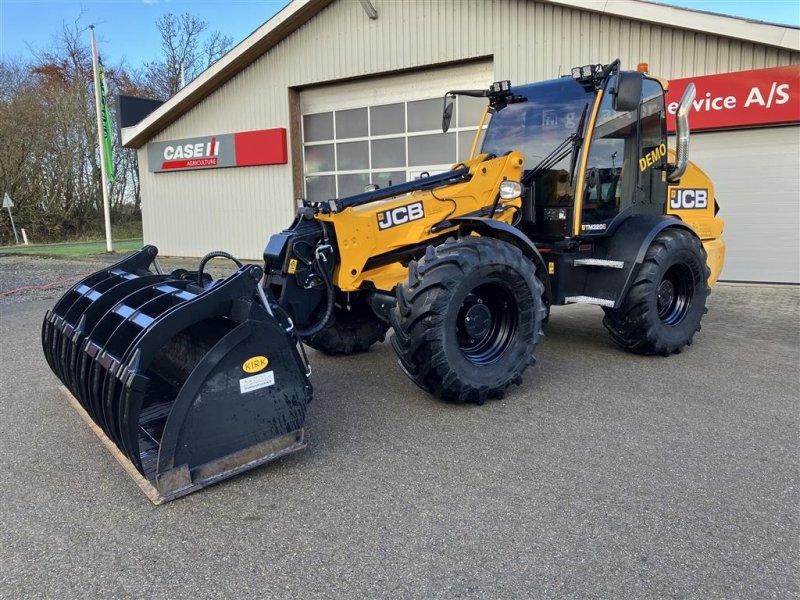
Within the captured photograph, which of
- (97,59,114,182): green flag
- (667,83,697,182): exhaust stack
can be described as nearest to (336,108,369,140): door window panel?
(97,59,114,182): green flag

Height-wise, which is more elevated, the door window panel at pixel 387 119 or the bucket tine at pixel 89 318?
the door window panel at pixel 387 119

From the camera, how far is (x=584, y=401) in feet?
15.5

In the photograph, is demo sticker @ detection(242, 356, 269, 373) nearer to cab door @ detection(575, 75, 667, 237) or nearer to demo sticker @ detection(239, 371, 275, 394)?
demo sticker @ detection(239, 371, 275, 394)

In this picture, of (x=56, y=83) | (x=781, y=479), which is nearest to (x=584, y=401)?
(x=781, y=479)

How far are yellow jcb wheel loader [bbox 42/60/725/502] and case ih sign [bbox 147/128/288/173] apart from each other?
9.10 metres

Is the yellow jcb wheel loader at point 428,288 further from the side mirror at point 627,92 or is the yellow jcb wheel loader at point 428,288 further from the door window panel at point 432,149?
the door window panel at point 432,149

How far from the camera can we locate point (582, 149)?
5.48 metres

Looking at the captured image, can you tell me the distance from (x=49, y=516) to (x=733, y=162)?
34.6ft

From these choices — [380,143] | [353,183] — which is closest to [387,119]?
[380,143]

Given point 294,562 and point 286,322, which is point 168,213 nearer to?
point 286,322

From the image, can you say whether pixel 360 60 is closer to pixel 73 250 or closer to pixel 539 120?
pixel 539 120

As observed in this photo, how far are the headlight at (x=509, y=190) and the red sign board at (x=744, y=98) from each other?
218 inches

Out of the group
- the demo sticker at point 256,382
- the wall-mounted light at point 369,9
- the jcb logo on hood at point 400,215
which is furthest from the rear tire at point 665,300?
the wall-mounted light at point 369,9

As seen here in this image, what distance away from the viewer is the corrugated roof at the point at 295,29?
9211mm
